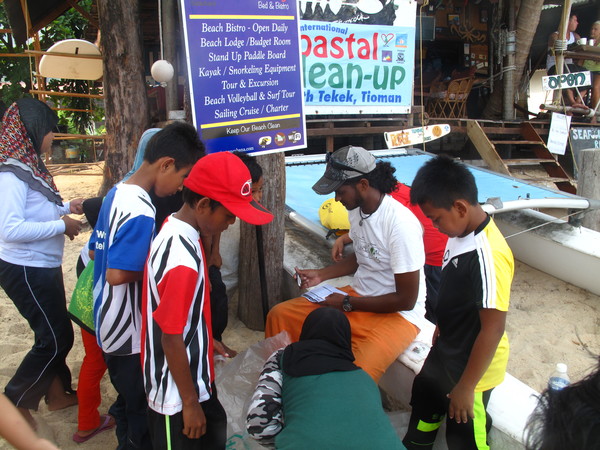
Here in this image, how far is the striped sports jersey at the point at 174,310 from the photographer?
1.48 metres

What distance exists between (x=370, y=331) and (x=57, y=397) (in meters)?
1.88

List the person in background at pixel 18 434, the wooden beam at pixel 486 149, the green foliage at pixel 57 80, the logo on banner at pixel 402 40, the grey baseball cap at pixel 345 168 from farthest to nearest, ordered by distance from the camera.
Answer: the green foliage at pixel 57 80
the wooden beam at pixel 486 149
the logo on banner at pixel 402 40
the grey baseball cap at pixel 345 168
the person in background at pixel 18 434

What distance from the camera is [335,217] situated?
12.7 feet

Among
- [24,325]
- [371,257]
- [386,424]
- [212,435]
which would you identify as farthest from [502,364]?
[24,325]

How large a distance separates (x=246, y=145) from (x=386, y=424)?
1858 mm

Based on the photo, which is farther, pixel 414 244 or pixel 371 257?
pixel 371 257

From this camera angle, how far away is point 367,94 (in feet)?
21.7

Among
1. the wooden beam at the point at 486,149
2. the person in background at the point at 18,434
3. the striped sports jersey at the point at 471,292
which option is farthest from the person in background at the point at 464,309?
the wooden beam at the point at 486,149

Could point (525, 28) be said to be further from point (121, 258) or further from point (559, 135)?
point (121, 258)

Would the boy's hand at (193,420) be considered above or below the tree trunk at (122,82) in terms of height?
below

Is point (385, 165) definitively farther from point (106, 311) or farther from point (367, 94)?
point (367, 94)

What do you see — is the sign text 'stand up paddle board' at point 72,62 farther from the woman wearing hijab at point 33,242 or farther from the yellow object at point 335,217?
the woman wearing hijab at point 33,242

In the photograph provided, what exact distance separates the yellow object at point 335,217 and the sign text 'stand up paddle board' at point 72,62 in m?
4.29

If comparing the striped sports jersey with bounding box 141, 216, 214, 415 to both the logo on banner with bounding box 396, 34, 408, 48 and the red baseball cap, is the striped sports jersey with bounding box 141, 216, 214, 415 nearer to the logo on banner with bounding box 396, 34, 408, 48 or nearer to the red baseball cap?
the red baseball cap
